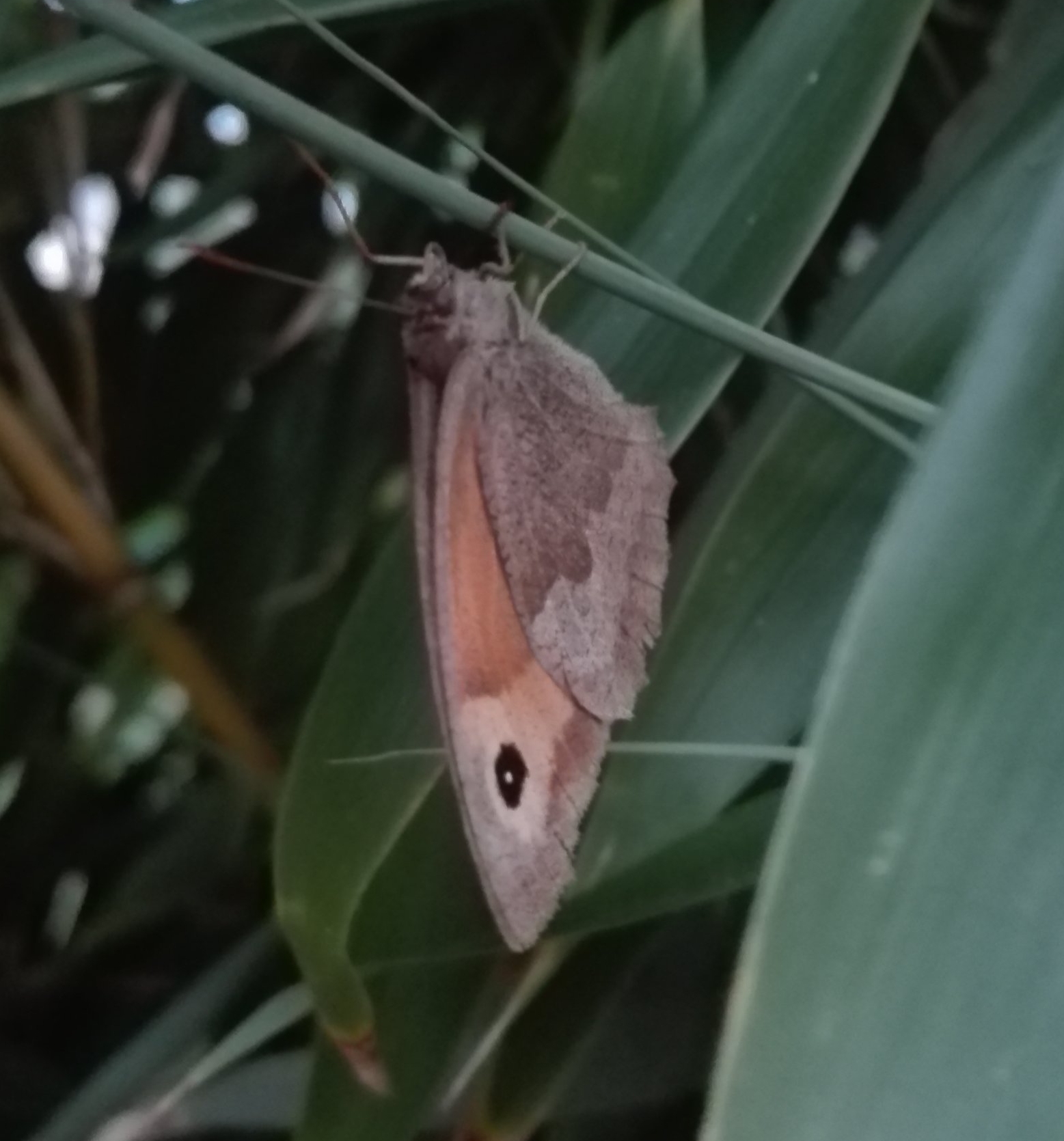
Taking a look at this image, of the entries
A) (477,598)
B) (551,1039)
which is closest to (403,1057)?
(551,1039)

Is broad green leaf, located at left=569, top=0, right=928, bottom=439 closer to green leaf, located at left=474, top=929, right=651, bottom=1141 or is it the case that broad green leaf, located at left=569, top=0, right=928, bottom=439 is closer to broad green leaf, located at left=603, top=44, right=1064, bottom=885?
broad green leaf, located at left=603, top=44, right=1064, bottom=885

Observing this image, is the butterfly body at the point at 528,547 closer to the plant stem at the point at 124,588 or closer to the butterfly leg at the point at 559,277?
the butterfly leg at the point at 559,277

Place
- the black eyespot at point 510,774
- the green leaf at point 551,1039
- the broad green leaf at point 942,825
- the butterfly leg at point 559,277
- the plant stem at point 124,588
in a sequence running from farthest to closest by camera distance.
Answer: the plant stem at point 124,588, the green leaf at point 551,1039, the black eyespot at point 510,774, the butterfly leg at point 559,277, the broad green leaf at point 942,825

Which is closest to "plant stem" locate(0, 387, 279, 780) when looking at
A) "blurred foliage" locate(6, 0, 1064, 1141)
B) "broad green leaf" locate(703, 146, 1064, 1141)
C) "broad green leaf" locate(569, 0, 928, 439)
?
"blurred foliage" locate(6, 0, 1064, 1141)

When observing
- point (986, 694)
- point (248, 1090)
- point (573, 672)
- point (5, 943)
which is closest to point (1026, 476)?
point (986, 694)

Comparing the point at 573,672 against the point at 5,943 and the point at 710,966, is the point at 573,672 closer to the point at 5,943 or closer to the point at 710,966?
the point at 710,966

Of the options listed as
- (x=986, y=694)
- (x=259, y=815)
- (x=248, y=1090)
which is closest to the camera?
(x=986, y=694)

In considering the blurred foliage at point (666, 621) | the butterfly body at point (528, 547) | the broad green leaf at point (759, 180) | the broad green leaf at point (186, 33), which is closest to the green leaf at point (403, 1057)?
the blurred foliage at point (666, 621)
